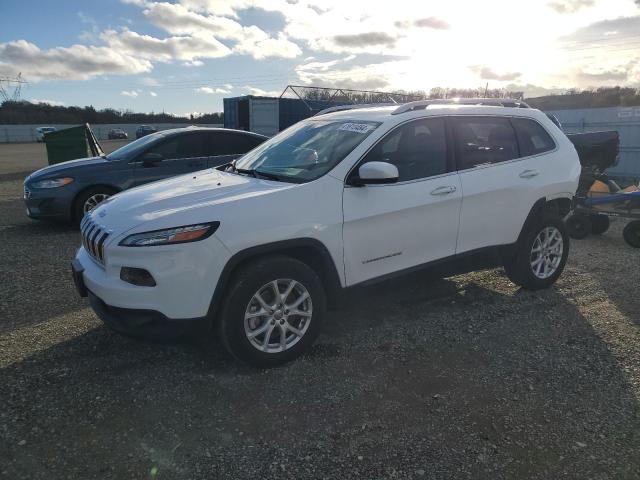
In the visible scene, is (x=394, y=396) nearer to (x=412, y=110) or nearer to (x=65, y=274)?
(x=412, y=110)

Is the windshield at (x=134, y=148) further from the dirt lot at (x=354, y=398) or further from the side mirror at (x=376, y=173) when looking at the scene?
the side mirror at (x=376, y=173)

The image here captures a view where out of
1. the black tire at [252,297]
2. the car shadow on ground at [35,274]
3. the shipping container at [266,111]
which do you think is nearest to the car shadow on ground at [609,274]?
the black tire at [252,297]

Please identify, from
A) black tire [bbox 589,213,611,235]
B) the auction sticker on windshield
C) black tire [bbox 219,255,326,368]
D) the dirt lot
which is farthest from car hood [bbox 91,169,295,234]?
black tire [bbox 589,213,611,235]

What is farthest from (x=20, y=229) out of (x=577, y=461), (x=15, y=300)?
(x=577, y=461)

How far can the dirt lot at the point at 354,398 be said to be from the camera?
2.53 m

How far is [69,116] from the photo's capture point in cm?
7606

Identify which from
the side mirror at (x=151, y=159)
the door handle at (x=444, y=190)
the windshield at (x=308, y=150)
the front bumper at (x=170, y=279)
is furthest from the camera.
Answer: the side mirror at (x=151, y=159)

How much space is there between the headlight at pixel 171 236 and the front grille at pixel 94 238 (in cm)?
30

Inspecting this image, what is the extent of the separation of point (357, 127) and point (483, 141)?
4.21 feet

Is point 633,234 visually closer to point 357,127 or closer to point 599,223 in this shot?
point 599,223

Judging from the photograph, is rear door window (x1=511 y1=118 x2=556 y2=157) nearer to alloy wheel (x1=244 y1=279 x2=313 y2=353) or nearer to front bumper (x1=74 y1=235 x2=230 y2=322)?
alloy wheel (x1=244 y1=279 x2=313 y2=353)

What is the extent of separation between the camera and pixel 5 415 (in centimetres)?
286

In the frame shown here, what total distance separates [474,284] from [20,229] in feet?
23.2

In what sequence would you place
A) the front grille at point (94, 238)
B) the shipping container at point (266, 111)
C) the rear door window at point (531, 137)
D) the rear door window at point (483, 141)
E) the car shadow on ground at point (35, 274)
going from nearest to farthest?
the front grille at point (94, 238) → the rear door window at point (483, 141) → the car shadow on ground at point (35, 274) → the rear door window at point (531, 137) → the shipping container at point (266, 111)
